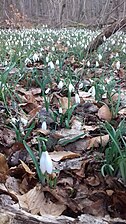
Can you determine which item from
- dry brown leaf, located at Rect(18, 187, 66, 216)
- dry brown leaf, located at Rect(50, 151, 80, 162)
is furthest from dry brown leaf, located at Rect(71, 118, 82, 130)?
dry brown leaf, located at Rect(18, 187, 66, 216)

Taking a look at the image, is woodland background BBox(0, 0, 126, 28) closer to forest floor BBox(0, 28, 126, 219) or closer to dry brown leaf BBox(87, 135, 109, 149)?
forest floor BBox(0, 28, 126, 219)

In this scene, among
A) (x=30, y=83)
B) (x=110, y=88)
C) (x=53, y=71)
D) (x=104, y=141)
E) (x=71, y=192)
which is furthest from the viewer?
(x=53, y=71)

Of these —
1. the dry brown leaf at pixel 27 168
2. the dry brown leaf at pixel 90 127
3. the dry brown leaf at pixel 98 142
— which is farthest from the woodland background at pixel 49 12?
the dry brown leaf at pixel 27 168

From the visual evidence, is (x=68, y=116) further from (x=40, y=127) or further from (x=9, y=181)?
(x=9, y=181)

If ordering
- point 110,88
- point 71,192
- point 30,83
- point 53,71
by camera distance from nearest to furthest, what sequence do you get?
1. point 71,192
2. point 110,88
3. point 30,83
4. point 53,71

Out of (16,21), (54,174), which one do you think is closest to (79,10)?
(16,21)

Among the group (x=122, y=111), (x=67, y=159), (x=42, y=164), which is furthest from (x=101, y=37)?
(x=42, y=164)

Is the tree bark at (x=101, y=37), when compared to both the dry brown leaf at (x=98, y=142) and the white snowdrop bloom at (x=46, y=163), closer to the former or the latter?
the dry brown leaf at (x=98, y=142)
